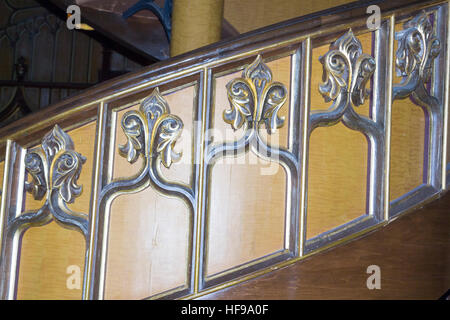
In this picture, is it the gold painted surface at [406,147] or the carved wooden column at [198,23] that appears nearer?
the gold painted surface at [406,147]

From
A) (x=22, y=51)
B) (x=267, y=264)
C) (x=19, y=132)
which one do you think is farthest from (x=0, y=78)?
(x=267, y=264)

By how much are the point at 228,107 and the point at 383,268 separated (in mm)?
530

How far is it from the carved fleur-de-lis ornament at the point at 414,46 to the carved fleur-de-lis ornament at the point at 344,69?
10 cm

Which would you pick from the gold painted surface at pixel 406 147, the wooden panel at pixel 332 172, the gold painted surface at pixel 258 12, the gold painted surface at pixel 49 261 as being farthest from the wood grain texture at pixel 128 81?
the gold painted surface at pixel 258 12

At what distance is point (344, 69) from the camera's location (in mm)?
1456

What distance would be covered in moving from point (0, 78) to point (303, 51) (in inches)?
174

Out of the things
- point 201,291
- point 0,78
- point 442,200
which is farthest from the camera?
point 0,78

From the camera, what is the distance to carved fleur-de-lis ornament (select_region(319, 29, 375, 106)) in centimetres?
145

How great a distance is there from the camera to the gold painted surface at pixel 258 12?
2943 millimetres

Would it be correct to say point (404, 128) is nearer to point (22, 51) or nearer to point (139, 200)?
point (139, 200)

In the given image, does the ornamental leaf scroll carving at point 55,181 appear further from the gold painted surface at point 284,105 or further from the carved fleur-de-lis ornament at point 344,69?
the carved fleur-de-lis ornament at point 344,69

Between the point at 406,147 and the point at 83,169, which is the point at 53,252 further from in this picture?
the point at 406,147

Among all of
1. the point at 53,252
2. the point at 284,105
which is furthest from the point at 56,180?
the point at 284,105

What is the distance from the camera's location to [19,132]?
1.41m
